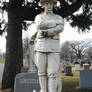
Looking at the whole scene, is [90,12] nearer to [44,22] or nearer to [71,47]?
[44,22]

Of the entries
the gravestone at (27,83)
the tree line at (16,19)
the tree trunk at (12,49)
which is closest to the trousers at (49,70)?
the gravestone at (27,83)

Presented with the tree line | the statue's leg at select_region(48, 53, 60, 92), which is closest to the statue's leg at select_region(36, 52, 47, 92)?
the statue's leg at select_region(48, 53, 60, 92)

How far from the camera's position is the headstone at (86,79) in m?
13.8

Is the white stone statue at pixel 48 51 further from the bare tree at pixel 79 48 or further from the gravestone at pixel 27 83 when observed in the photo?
the bare tree at pixel 79 48

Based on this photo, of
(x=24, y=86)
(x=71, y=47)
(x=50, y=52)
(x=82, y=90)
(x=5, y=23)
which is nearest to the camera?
(x=50, y=52)

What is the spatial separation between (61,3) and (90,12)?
7.36 feet

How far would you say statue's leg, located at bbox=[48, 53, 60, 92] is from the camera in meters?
6.07

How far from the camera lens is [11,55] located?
14859 millimetres

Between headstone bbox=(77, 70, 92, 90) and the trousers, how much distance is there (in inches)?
306

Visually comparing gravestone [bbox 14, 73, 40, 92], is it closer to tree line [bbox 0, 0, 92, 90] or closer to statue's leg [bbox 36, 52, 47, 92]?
statue's leg [bbox 36, 52, 47, 92]

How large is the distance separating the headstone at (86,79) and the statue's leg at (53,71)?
790cm

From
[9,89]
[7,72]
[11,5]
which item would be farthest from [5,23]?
[9,89]

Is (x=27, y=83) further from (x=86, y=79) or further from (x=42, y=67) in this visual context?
(x=86, y=79)

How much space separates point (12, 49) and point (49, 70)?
29.3 feet
